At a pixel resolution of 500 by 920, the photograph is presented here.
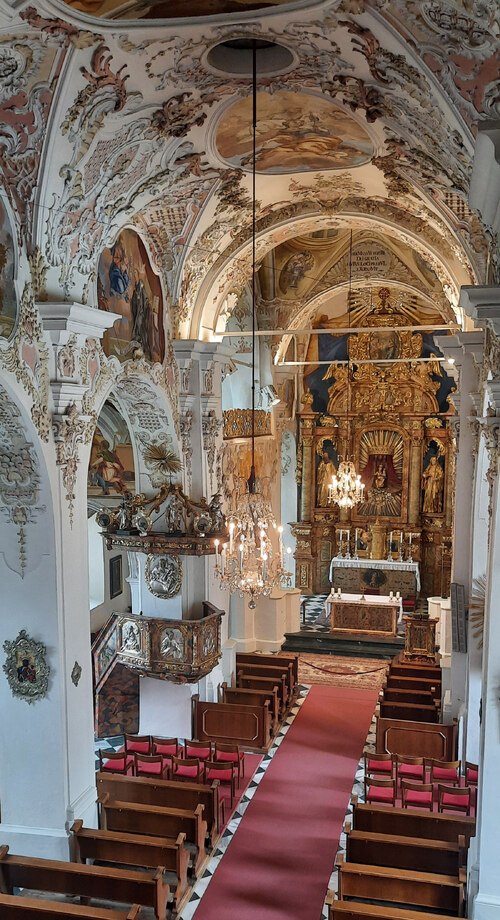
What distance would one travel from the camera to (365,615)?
21531 millimetres

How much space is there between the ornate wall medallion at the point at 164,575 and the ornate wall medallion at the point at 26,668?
491cm

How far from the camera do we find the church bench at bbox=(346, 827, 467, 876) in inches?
373

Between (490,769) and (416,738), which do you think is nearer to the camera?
(490,769)

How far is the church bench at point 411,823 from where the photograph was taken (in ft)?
33.7

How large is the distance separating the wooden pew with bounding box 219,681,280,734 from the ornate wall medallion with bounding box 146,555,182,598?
2510 millimetres

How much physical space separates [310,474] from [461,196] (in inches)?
655

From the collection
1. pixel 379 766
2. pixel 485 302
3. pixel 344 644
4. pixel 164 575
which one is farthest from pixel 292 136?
pixel 344 644

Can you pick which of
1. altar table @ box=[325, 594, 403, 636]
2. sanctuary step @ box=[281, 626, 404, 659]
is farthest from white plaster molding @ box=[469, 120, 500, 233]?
altar table @ box=[325, 594, 403, 636]

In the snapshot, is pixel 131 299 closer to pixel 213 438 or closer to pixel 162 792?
pixel 213 438

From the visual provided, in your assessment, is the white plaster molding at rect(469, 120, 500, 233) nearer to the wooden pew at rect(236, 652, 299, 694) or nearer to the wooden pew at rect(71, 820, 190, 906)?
the wooden pew at rect(71, 820, 190, 906)

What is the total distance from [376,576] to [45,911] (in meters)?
17.7

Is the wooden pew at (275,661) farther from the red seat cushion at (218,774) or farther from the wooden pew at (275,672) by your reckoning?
the red seat cushion at (218,774)

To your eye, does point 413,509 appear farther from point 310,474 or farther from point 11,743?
point 11,743

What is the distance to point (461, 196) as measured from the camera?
9766 millimetres
